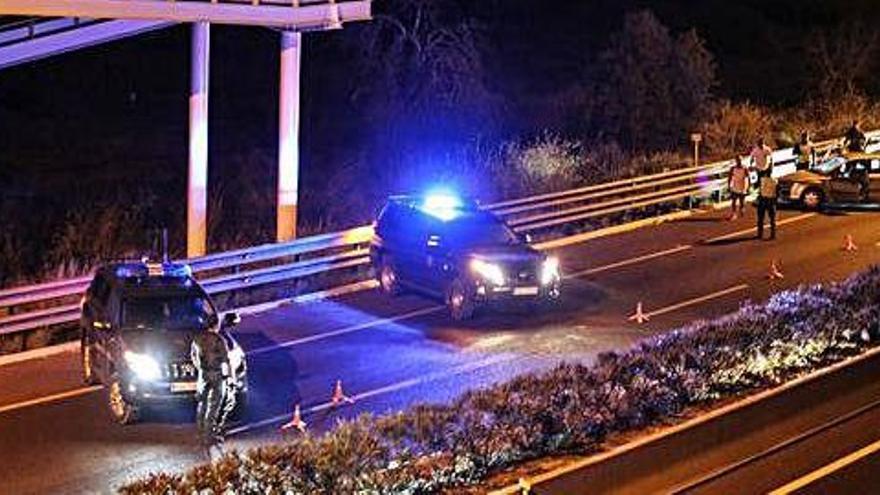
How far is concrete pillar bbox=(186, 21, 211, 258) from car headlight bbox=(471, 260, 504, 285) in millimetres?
5553

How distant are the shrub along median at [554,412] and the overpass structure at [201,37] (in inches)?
385

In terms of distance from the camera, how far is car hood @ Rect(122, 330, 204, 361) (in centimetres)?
1625

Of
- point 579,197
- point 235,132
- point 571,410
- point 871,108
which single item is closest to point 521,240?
point 579,197

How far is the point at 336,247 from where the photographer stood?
82.9 ft

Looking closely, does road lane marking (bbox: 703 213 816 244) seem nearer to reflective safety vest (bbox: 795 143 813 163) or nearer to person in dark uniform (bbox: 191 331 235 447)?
reflective safety vest (bbox: 795 143 813 163)

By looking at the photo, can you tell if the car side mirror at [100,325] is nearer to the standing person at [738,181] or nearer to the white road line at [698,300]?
the white road line at [698,300]

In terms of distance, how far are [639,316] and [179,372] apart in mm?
8561

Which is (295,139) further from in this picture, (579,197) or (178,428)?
(178,428)

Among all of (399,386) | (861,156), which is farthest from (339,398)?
(861,156)

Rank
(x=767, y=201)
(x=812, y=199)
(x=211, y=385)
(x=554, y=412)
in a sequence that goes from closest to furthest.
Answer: (x=554, y=412)
(x=211, y=385)
(x=767, y=201)
(x=812, y=199)

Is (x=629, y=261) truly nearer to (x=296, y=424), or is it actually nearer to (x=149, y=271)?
(x=149, y=271)

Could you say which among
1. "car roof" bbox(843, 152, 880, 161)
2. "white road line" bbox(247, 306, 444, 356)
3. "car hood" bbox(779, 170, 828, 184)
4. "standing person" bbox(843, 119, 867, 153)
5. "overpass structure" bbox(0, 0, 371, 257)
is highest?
"overpass structure" bbox(0, 0, 371, 257)

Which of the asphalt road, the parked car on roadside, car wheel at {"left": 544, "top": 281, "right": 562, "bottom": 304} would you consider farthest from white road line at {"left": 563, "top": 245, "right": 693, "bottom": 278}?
the parked car on roadside

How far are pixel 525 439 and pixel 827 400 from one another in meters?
4.12
